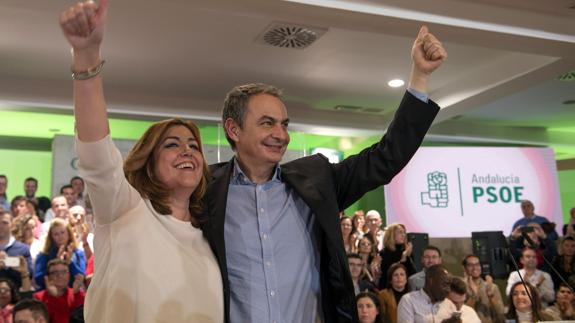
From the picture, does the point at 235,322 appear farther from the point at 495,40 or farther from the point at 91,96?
A: the point at 495,40

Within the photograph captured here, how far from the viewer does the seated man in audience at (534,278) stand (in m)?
5.64

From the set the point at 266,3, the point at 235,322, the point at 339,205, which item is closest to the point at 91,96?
the point at 235,322

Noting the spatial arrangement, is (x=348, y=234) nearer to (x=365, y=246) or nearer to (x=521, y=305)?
(x=365, y=246)

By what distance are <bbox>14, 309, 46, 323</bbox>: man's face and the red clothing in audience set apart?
0.41 metres

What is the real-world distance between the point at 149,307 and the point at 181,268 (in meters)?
0.12

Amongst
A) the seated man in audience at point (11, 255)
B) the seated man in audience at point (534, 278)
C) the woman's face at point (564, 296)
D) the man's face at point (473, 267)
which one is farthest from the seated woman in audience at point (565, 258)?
the seated man in audience at point (11, 255)

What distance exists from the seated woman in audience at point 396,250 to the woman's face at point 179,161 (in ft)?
14.6

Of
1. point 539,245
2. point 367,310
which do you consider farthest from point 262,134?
point 539,245

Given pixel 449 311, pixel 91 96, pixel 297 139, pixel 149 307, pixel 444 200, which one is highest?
pixel 297 139

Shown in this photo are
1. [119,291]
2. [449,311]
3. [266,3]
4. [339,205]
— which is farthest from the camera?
[449,311]

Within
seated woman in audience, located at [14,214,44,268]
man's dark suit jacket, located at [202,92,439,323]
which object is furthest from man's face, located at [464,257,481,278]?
man's dark suit jacket, located at [202,92,439,323]

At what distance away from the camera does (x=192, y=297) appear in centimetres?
134

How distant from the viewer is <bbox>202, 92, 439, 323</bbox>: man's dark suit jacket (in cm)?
146

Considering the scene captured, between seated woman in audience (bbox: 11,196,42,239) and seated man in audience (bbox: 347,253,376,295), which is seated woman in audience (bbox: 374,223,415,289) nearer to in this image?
seated man in audience (bbox: 347,253,376,295)
